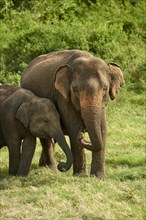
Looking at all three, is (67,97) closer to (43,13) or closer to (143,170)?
(143,170)

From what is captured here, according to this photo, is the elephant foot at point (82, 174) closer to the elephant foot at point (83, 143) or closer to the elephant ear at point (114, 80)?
the elephant foot at point (83, 143)

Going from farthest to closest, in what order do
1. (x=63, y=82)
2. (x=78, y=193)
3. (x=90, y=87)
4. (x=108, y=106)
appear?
(x=108, y=106) < (x=63, y=82) < (x=90, y=87) < (x=78, y=193)

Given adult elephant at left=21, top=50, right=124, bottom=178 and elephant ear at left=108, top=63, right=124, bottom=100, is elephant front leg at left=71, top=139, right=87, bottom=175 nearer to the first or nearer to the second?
adult elephant at left=21, top=50, right=124, bottom=178

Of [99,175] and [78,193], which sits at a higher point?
[78,193]

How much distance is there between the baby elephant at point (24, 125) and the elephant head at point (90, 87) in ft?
1.20

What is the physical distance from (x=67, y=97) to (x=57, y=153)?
7.51 feet

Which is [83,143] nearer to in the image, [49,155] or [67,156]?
[67,156]

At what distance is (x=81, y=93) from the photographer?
795 centimetres

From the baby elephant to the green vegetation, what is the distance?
30 cm

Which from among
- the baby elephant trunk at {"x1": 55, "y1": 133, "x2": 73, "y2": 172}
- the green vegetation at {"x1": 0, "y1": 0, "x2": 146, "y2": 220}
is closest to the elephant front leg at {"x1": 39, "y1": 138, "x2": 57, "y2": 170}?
the green vegetation at {"x1": 0, "y1": 0, "x2": 146, "y2": 220}

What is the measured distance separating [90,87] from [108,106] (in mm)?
5982

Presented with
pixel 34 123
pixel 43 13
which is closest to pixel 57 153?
pixel 34 123

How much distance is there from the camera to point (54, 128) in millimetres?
8414

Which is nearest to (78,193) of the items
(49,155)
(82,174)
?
(82,174)
